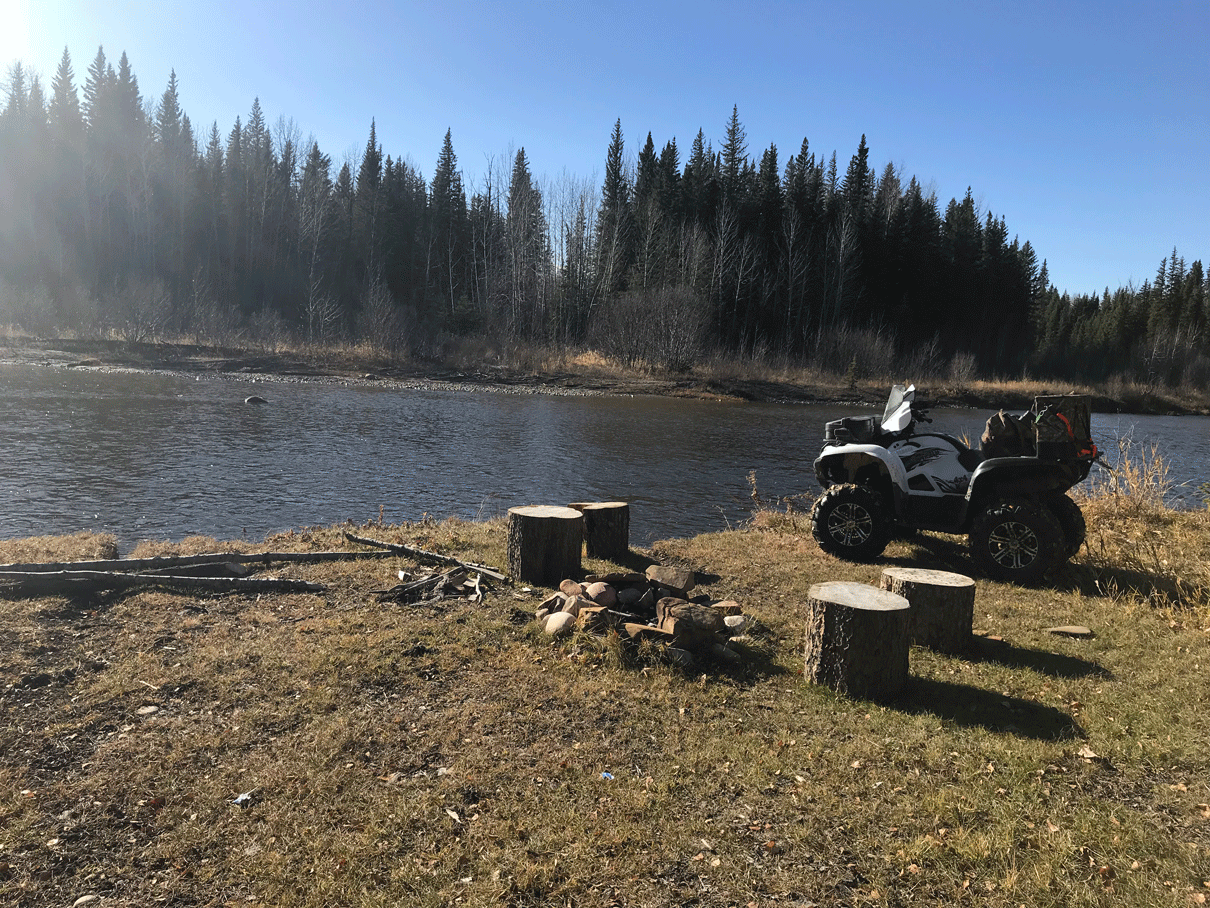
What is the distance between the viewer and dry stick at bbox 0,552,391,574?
7.12 meters

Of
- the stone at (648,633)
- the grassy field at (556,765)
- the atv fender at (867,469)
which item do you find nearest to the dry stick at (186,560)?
the grassy field at (556,765)

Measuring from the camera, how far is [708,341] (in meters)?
53.6

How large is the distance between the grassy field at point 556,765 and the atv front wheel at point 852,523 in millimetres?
2297

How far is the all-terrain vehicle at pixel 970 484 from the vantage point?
324 inches

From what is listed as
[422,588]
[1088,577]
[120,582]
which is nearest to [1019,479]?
[1088,577]

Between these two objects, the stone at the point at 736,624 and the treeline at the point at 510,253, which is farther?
the treeline at the point at 510,253

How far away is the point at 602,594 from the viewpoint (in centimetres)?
680

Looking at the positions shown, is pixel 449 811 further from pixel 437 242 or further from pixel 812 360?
pixel 437 242

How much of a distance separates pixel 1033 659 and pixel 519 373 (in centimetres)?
4293

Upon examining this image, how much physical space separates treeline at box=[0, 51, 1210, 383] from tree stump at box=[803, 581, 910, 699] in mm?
46338

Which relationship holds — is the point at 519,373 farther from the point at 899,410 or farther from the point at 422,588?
the point at 422,588

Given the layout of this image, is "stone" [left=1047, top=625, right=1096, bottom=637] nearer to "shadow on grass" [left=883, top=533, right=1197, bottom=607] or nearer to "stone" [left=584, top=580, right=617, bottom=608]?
"shadow on grass" [left=883, top=533, right=1197, bottom=607]

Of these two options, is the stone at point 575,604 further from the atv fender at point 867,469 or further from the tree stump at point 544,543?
the atv fender at point 867,469

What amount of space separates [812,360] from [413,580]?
5174 centimetres
